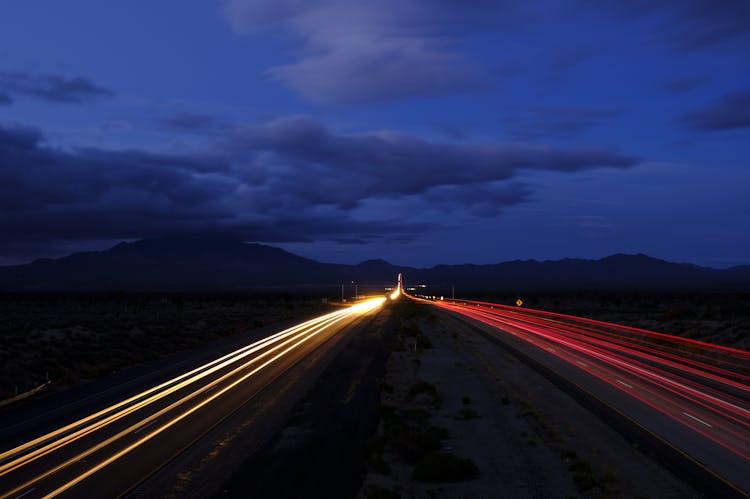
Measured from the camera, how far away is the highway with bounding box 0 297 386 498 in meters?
13.0

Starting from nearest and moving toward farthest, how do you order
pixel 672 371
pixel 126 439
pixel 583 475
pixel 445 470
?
1. pixel 583 475
2. pixel 445 470
3. pixel 126 439
4. pixel 672 371

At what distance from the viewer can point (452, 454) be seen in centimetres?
1523

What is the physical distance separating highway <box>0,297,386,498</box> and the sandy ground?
195 inches

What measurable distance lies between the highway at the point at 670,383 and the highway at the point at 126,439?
12147 millimetres

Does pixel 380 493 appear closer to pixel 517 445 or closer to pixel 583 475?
pixel 583 475

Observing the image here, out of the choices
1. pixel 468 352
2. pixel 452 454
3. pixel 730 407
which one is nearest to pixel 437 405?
pixel 452 454

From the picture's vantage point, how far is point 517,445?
652 inches

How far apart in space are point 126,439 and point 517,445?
989 centimetres

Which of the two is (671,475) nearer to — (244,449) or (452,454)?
(452,454)

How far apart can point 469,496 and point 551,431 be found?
594cm

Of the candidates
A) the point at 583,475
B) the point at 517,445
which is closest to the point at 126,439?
the point at 517,445

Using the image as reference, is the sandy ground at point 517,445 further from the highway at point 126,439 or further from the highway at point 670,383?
the highway at point 126,439

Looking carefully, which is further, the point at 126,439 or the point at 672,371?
the point at 672,371

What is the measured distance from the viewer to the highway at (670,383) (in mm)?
15845
